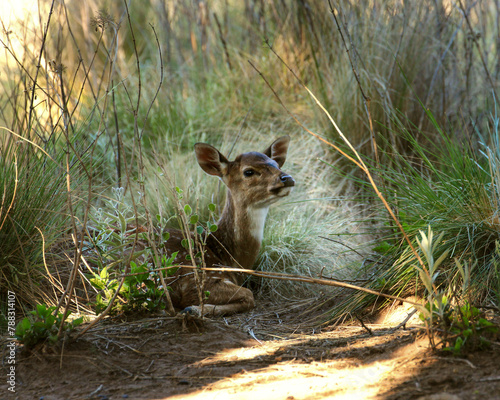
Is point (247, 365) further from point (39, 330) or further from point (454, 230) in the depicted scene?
point (454, 230)

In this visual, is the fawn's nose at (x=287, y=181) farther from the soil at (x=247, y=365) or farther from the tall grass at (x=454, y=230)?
the soil at (x=247, y=365)

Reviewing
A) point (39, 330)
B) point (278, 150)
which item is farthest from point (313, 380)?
point (278, 150)

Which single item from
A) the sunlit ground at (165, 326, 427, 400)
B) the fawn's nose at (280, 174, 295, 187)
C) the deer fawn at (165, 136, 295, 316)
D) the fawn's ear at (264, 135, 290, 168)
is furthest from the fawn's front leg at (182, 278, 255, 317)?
the fawn's ear at (264, 135, 290, 168)

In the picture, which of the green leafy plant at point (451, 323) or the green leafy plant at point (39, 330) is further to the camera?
the green leafy plant at point (39, 330)

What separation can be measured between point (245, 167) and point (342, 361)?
2.00m

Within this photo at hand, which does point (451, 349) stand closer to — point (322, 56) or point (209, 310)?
point (209, 310)

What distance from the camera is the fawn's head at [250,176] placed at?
4036 mm

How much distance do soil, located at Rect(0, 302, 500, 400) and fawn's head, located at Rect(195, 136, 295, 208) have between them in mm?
1107

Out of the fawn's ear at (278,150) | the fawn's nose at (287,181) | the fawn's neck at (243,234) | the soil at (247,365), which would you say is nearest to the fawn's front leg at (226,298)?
the fawn's neck at (243,234)

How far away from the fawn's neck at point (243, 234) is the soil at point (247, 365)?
0.96 meters

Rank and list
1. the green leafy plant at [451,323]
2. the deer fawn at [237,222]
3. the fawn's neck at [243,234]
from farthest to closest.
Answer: the fawn's neck at [243,234], the deer fawn at [237,222], the green leafy plant at [451,323]

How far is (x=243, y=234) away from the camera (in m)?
4.18

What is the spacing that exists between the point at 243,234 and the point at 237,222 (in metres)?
0.10

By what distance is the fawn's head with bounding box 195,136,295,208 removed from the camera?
13.2 feet
